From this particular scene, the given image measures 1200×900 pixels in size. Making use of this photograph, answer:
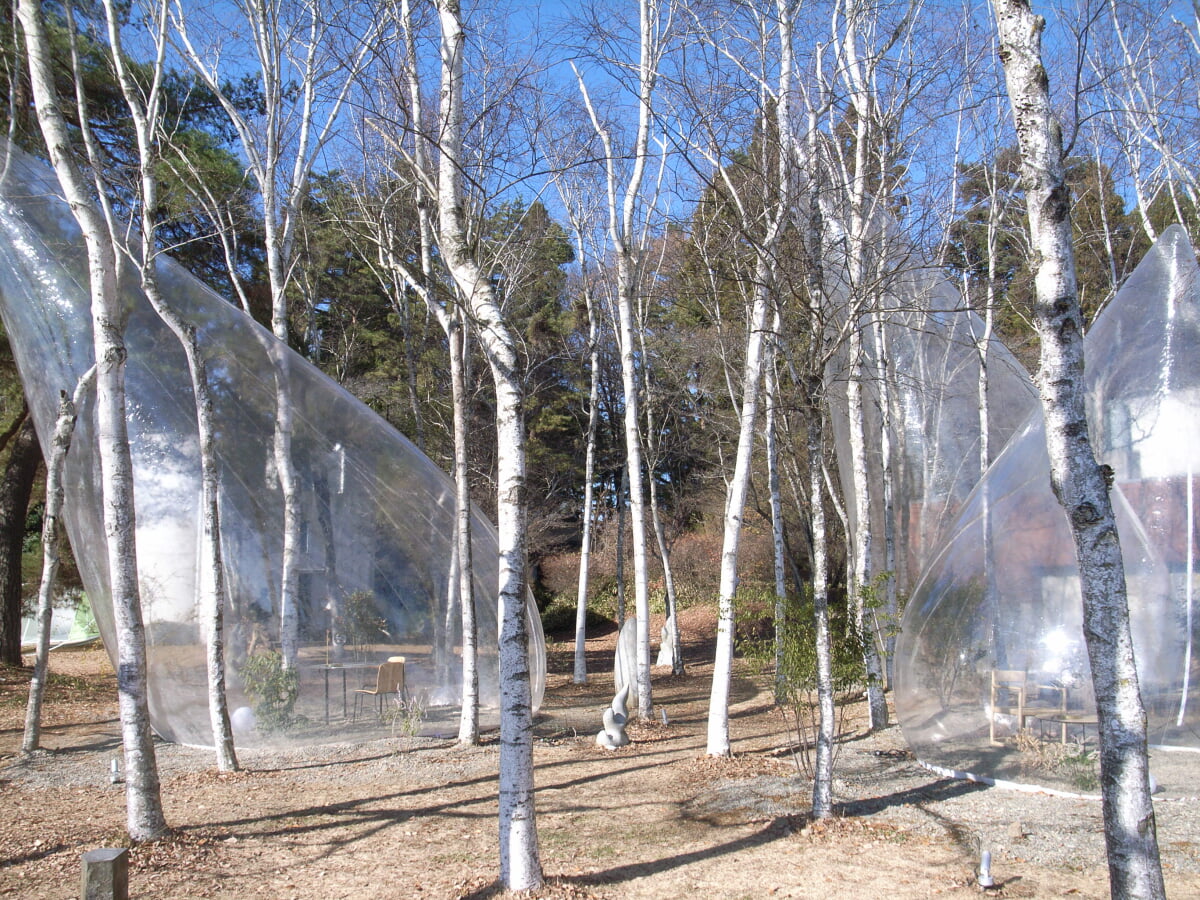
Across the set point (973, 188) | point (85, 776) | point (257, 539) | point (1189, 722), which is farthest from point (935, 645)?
point (973, 188)

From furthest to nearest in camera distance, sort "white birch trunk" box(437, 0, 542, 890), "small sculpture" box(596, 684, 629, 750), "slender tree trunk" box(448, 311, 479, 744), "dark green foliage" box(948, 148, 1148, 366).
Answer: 1. "dark green foliage" box(948, 148, 1148, 366)
2. "small sculpture" box(596, 684, 629, 750)
3. "slender tree trunk" box(448, 311, 479, 744)
4. "white birch trunk" box(437, 0, 542, 890)

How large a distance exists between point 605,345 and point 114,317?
613 inches

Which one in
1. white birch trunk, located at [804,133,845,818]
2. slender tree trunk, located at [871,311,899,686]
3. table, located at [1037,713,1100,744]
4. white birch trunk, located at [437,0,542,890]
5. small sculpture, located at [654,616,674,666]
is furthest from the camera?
small sculpture, located at [654,616,674,666]

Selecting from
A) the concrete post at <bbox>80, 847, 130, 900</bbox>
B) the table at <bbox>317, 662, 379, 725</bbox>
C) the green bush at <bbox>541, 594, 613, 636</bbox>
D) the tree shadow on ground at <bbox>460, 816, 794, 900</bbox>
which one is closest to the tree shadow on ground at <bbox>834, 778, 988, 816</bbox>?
the tree shadow on ground at <bbox>460, 816, 794, 900</bbox>

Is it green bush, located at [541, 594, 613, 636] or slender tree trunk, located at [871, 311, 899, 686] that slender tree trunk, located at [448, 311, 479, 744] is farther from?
green bush, located at [541, 594, 613, 636]

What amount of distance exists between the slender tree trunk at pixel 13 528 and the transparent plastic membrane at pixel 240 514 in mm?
5835

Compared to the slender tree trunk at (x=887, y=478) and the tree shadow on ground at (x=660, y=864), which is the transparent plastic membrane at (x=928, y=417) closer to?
the slender tree trunk at (x=887, y=478)

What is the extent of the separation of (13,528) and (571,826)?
1197 centimetres

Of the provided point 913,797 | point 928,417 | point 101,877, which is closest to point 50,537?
point 101,877

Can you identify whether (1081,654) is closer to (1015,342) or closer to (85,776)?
(85,776)

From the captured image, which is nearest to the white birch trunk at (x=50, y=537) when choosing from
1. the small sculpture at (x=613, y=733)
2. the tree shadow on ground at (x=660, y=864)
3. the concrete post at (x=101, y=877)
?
the concrete post at (x=101, y=877)

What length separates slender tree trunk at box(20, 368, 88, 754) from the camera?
319 inches

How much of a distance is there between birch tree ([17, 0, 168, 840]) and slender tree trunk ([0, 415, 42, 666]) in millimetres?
9505

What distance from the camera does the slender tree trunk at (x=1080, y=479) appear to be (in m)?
3.40
